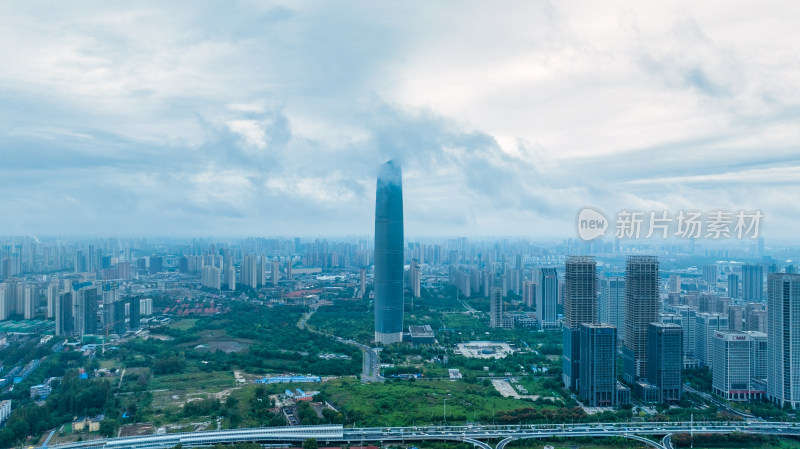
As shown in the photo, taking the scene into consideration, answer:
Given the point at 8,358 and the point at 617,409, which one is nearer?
the point at 617,409

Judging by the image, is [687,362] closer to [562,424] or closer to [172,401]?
[562,424]

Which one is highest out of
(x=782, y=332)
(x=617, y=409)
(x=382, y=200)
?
(x=382, y=200)

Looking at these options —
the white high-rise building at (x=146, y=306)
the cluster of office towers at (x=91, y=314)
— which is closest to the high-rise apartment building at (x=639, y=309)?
the cluster of office towers at (x=91, y=314)

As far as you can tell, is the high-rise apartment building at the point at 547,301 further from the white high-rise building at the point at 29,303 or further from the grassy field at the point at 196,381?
the white high-rise building at the point at 29,303

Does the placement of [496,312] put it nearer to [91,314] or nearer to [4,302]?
[91,314]

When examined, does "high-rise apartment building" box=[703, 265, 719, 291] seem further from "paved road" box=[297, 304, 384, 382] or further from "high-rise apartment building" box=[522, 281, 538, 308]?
"paved road" box=[297, 304, 384, 382]

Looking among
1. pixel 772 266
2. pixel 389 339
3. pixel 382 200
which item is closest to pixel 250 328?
pixel 389 339

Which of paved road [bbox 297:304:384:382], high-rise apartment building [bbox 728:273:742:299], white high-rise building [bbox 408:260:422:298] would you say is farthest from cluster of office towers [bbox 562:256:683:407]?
white high-rise building [bbox 408:260:422:298]

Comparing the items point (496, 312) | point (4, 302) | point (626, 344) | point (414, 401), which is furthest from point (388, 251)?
point (4, 302)

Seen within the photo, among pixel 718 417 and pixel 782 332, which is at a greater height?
pixel 782 332
